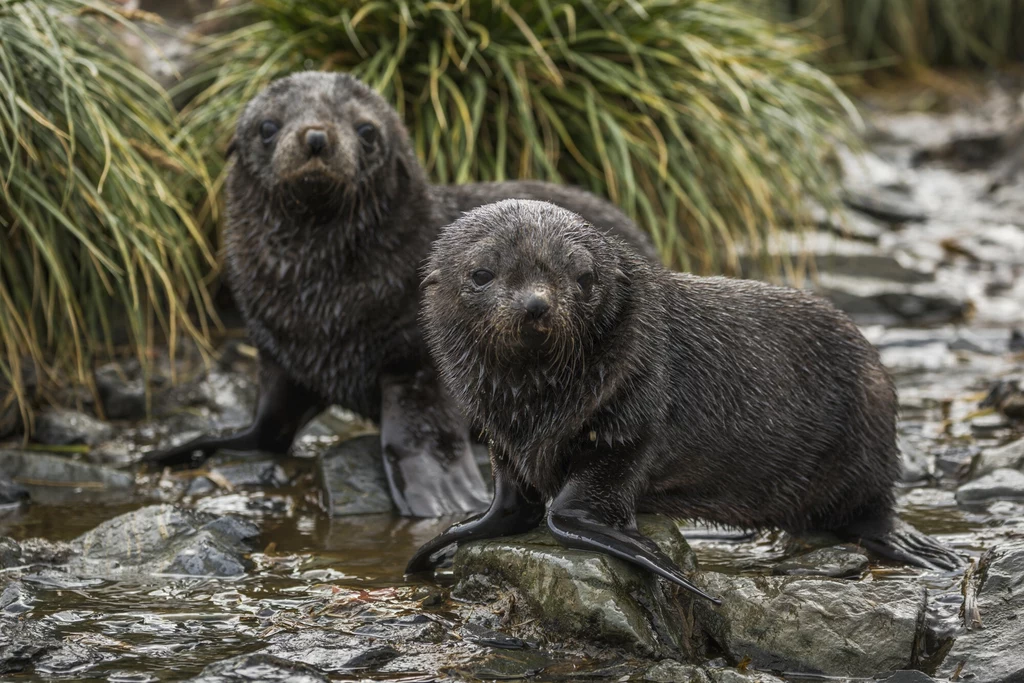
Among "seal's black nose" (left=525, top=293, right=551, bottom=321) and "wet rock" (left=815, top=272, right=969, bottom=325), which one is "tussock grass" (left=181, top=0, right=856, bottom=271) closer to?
→ "wet rock" (left=815, top=272, right=969, bottom=325)

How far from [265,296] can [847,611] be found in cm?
321

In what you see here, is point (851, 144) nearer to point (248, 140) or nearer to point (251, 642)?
point (248, 140)

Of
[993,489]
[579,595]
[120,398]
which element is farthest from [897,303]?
[579,595]

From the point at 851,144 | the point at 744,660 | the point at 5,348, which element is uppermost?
the point at 851,144

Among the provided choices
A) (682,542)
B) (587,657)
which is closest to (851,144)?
(682,542)

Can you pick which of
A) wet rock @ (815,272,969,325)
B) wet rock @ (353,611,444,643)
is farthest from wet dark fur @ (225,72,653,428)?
wet rock @ (815,272,969,325)

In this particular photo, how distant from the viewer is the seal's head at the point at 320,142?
5.98 metres

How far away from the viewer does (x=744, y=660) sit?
415 centimetres

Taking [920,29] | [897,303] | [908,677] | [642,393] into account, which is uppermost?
[920,29]

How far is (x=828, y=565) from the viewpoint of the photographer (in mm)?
4848

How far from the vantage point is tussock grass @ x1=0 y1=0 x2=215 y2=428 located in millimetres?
6254

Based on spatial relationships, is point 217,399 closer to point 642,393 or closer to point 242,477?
point 242,477

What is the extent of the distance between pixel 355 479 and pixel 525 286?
6.78 ft

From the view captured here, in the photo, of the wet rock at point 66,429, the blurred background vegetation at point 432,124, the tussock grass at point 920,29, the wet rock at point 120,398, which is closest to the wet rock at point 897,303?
the blurred background vegetation at point 432,124
